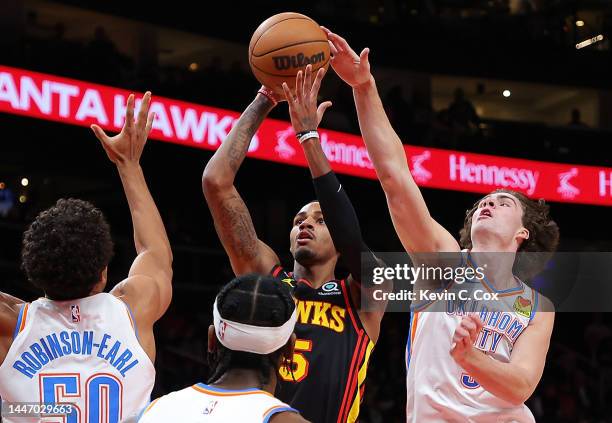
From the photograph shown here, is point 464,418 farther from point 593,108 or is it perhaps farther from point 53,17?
point 593,108

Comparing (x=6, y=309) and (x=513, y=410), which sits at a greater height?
(x=6, y=309)

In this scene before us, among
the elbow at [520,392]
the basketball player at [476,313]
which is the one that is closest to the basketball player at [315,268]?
the basketball player at [476,313]

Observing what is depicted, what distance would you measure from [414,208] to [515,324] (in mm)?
610

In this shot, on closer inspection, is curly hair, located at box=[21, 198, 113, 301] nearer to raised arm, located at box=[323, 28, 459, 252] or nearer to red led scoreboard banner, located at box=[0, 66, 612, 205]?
raised arm, located at box=[323, 28, 459, 252]

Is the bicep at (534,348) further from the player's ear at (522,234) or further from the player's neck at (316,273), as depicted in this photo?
the player's neck at (316,273)

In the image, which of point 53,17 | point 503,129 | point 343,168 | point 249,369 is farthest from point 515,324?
point 53,17

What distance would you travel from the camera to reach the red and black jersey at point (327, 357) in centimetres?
380

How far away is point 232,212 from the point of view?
411 cm

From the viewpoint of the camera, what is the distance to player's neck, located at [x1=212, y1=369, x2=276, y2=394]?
246 centimetres

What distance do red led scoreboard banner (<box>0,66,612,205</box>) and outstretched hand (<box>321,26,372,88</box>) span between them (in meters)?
5.37

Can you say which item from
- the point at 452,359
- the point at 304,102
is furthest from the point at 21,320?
the point at 452,359

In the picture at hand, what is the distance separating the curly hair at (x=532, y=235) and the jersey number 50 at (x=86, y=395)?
1831 millimetres

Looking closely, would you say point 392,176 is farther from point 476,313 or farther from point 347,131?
point 347,131

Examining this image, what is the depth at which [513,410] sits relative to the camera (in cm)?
349
